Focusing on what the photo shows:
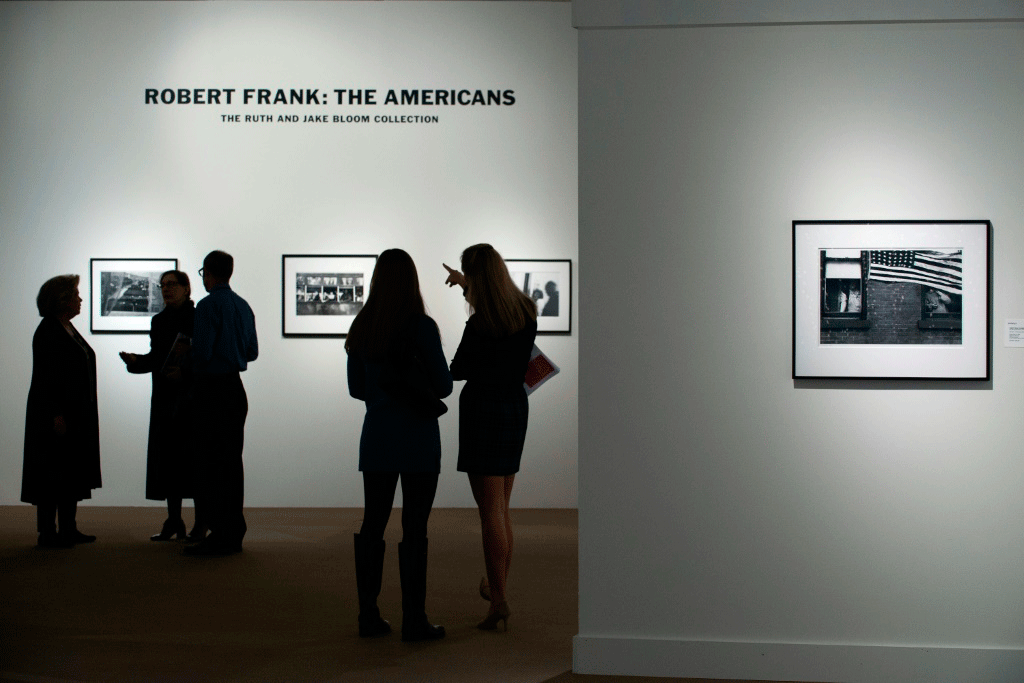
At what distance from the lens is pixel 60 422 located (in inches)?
251

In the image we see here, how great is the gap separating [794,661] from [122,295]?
6564mm

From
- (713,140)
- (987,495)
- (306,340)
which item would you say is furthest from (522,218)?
(987,495)

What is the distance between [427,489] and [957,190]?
2.52 m

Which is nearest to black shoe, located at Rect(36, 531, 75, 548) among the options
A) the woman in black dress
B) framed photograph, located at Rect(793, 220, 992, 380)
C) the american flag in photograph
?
the woman in black dress

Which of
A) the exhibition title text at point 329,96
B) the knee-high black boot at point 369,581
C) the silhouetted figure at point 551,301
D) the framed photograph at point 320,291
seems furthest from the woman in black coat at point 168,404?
the silhouetted figure at point 551,301

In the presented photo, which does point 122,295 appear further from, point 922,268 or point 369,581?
point 922,268

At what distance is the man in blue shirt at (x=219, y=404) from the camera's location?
615cm

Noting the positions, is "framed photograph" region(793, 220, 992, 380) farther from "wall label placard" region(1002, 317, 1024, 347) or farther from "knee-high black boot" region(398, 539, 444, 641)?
"knee-high black boot" region(398, 539, 444, 641)

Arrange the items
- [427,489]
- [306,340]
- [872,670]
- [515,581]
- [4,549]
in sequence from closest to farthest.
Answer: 1. [872,670]
2. [427,489]
3. [515,581]
4. [4,549]
5. [306,340]

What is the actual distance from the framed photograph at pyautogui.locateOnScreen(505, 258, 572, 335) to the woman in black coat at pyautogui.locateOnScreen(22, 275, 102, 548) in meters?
3.51

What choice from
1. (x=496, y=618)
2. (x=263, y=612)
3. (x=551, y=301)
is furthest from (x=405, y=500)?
(x=551, y=301)

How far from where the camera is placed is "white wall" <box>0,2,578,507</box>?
8344mm

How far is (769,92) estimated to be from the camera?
13.0 ft

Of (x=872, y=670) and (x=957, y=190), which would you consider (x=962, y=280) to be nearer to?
(x=957, y=190)
